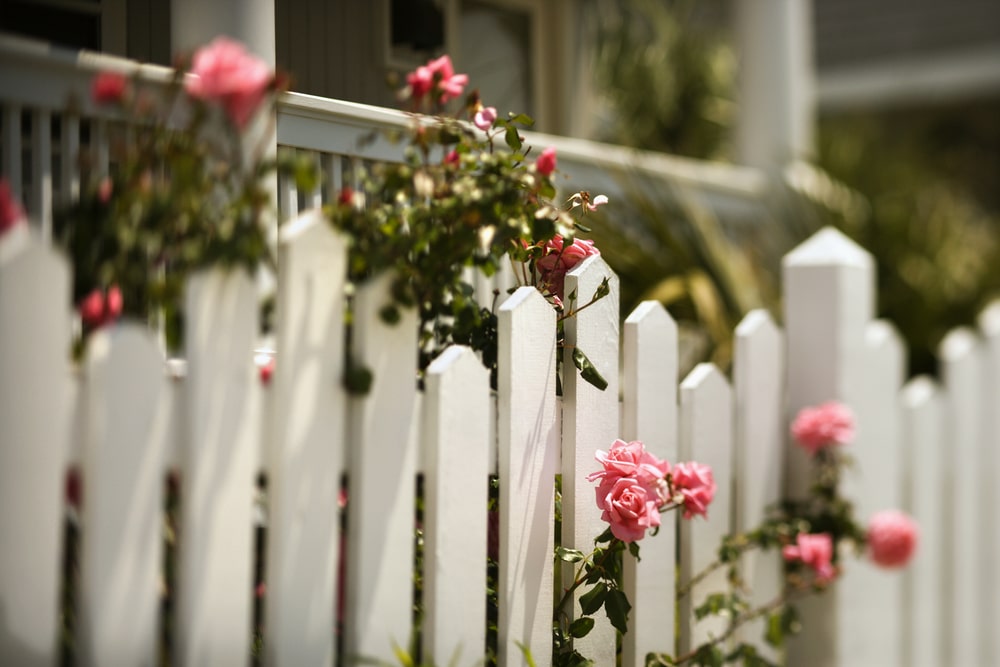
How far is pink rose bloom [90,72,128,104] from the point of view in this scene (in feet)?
3.27

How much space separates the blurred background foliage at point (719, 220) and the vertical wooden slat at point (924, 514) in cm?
51

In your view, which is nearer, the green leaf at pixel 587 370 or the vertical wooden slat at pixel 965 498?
the green leaf at pixel 587 370

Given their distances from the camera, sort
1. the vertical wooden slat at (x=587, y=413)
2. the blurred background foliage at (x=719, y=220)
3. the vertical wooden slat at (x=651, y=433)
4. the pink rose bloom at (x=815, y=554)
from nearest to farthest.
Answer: the vertical wooden slat at (x=587, y=413)
the vertical wooden slat at (x=651, y=433)
the pink rose bloom at (x=815, y=554)
the blurred background foliage at (x=719, y=220)

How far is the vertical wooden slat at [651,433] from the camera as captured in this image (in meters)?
1.62

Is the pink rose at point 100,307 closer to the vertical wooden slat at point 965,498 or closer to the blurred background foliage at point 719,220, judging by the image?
the blurred background foliage at point 719,220

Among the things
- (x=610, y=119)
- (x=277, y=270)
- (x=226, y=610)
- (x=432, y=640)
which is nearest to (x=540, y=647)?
(x=432, y=640)

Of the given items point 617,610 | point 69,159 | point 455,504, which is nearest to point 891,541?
point 617,610

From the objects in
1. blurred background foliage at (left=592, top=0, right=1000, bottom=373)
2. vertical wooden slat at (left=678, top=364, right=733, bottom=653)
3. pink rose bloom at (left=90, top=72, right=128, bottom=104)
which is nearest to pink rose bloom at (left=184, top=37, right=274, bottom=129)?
pink rose bloom at (left=90, top=72, right=128, bottom=104)

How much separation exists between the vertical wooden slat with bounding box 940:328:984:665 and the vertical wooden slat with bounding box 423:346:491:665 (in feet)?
5.88

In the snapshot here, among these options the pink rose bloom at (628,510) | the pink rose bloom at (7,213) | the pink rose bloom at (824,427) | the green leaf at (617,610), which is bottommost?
the green leaf at (617,610)

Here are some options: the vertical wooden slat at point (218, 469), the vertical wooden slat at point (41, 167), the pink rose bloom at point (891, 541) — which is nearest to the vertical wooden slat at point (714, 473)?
the pink rose bloom at point (891, 541)

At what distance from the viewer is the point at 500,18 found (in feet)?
8.03

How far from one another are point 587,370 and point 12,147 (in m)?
0.82

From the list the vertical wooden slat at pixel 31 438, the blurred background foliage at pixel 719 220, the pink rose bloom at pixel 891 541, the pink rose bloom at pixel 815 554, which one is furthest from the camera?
the blurred background foliage at pixel 719 220
